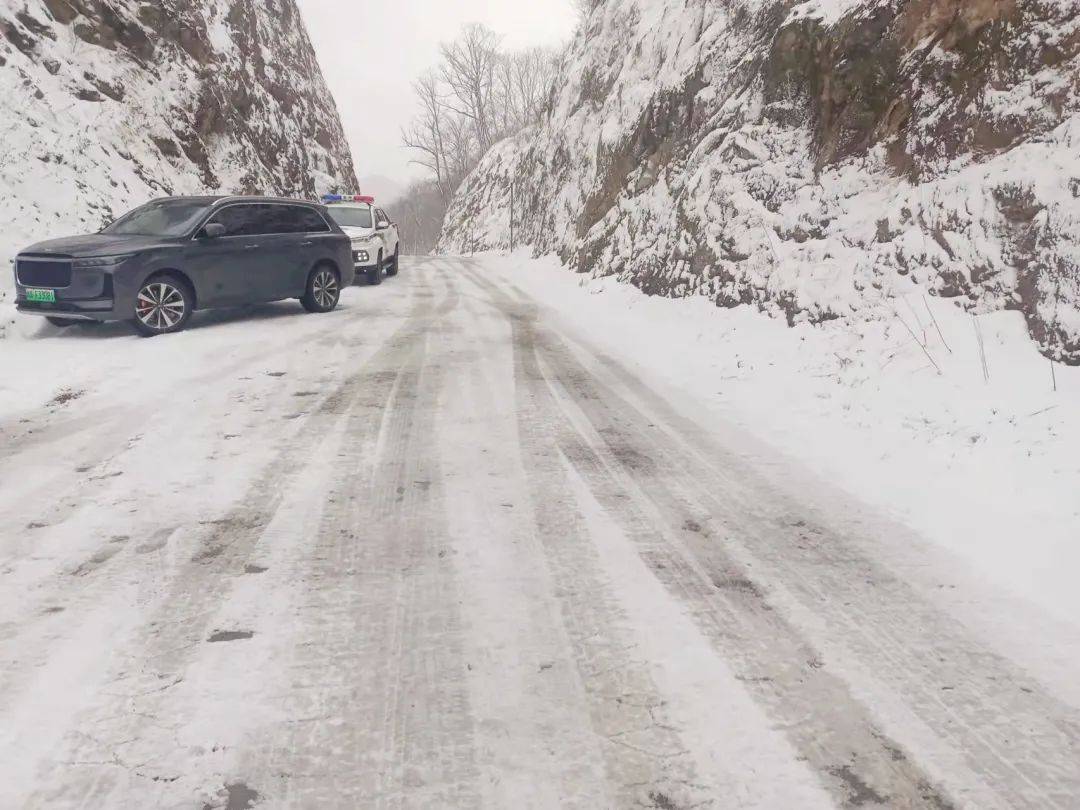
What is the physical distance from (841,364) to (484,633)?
17.9 feet

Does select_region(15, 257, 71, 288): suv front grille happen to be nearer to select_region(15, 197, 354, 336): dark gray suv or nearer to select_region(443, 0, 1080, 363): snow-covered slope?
select_region(15, 197, 354, 336): dark gray suv

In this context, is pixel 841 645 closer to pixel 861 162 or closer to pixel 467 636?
pixel 467 636

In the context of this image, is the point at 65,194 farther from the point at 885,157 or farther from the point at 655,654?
the point at 655,654

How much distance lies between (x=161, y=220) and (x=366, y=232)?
23.0 feet

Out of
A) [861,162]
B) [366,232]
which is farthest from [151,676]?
[366,232]

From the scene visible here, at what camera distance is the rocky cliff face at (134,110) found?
1234 cm

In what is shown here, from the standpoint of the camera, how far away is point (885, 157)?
838cm

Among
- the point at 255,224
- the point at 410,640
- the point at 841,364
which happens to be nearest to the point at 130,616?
the point at 410,640

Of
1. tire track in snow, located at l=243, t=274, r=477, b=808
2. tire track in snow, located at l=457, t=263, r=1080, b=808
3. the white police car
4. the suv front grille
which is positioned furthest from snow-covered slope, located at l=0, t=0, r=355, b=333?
tire track in snow, located at l=457, t=263, r=1080, b=808

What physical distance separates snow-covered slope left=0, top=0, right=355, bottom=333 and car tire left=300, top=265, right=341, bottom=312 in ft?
12.7

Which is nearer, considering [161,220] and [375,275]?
[161,220]

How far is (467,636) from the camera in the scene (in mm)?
2609

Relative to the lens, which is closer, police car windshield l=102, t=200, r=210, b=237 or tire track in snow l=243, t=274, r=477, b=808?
tire track in snow l=243, t=274, r=477, b=808

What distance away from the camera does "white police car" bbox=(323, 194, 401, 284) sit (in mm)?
15570
